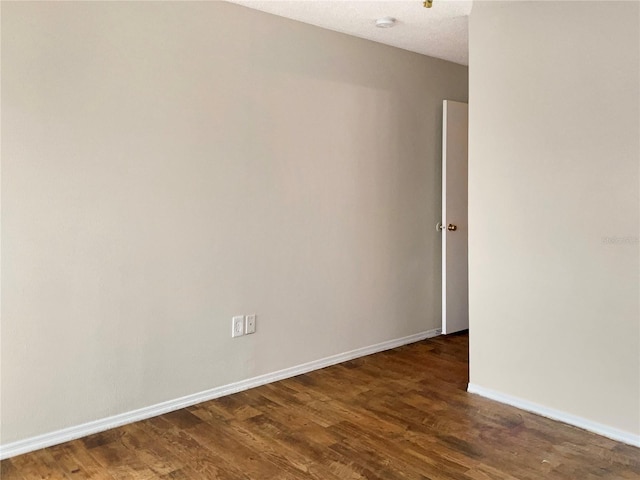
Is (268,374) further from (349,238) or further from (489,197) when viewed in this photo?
(489,197)

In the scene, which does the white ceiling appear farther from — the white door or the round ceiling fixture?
the white door

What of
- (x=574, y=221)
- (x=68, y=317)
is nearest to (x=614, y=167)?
(x=574, y=221)

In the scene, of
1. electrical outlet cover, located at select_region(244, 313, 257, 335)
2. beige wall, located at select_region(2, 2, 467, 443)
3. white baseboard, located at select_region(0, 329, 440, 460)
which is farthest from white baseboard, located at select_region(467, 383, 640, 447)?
electrical outlet cover, located at select_region(244, 313, 257, 335)

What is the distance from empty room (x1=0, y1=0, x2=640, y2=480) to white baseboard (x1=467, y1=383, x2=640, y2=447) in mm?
12

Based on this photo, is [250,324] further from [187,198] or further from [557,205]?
[557,205]

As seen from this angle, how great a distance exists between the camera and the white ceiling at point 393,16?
10.3ft

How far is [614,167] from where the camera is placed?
264 cm

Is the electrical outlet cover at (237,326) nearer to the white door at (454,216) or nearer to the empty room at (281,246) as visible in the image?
the empty room at (281,246)

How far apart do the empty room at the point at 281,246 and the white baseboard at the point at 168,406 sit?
0.5 inches

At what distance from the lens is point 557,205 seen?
9.37ft

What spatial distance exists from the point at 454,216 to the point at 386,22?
5.35 ft

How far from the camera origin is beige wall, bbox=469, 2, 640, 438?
2625 millimetres

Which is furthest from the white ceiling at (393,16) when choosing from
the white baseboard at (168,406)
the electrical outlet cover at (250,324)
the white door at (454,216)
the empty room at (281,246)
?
the white baseboard at (168,406)

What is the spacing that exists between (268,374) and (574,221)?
78.7 inches
